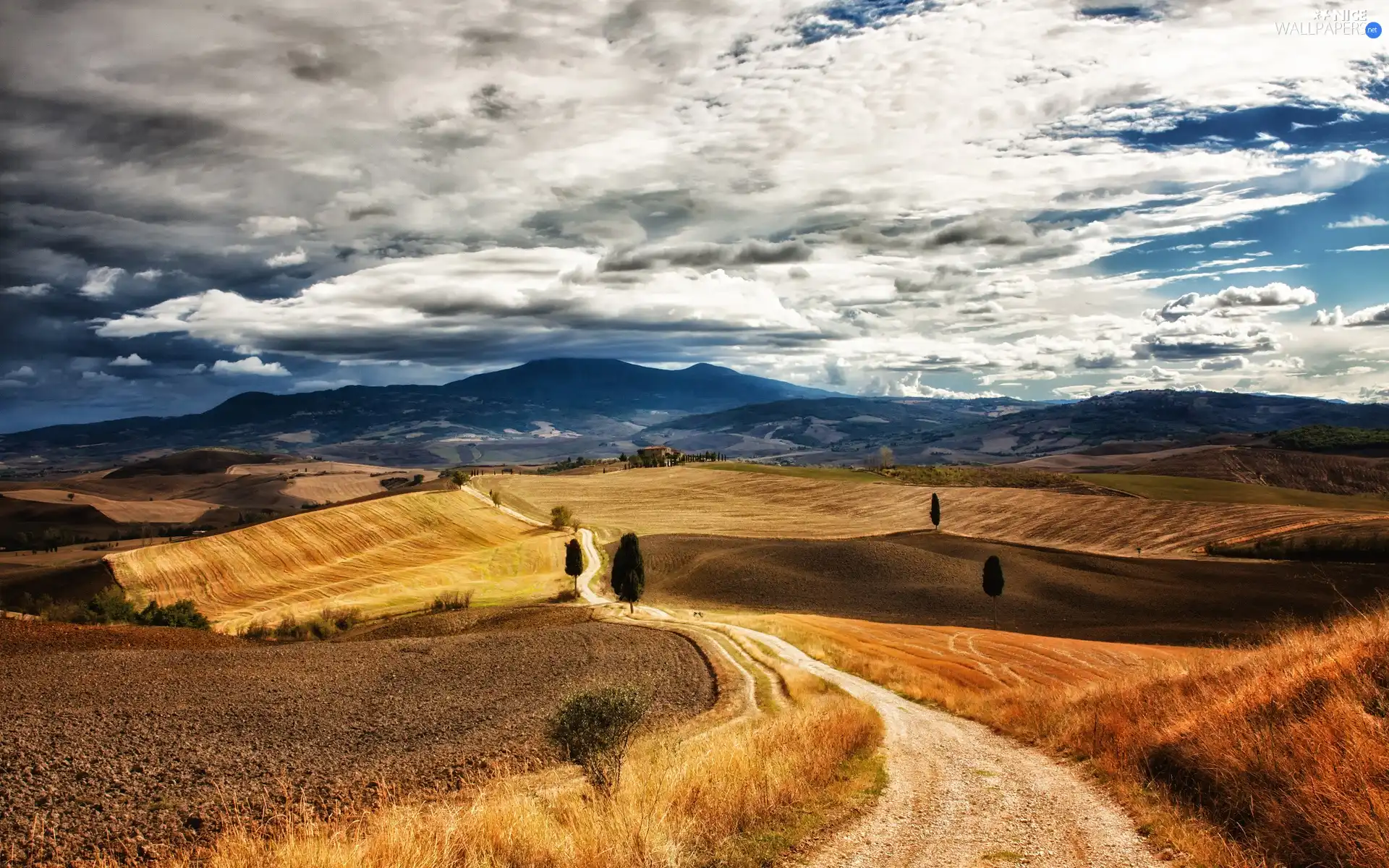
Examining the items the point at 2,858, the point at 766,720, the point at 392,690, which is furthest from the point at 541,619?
the point at 2,858

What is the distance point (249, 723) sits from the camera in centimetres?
2098

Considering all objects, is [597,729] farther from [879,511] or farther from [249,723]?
[879,511]

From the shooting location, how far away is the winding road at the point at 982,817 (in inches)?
411

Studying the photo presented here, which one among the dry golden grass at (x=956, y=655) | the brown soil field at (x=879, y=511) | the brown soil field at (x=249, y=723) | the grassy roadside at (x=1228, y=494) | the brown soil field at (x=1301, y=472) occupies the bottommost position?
the brown soil field at (x=1301, y=472)

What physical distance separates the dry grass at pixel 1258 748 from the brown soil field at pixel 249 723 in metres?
12.6

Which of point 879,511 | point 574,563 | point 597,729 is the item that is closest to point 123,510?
point 574,563

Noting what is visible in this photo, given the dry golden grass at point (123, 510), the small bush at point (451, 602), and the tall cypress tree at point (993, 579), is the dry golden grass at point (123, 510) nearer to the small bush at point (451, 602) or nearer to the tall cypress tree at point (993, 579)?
the small bush at point (451, 602)

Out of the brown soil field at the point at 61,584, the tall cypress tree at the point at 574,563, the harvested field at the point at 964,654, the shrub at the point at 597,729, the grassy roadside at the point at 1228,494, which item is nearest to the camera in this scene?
the shrub at the point at 597,729

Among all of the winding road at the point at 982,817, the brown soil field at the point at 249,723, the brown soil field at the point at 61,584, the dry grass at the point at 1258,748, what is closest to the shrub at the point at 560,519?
the brown soil field at the point at 61,584

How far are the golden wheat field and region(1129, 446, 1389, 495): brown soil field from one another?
151018 mm

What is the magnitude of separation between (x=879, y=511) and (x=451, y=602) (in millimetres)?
73476

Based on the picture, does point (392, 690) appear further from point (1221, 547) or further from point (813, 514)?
point (813, 514)

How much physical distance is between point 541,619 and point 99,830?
34424 millimetres

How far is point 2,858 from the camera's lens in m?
12.4
